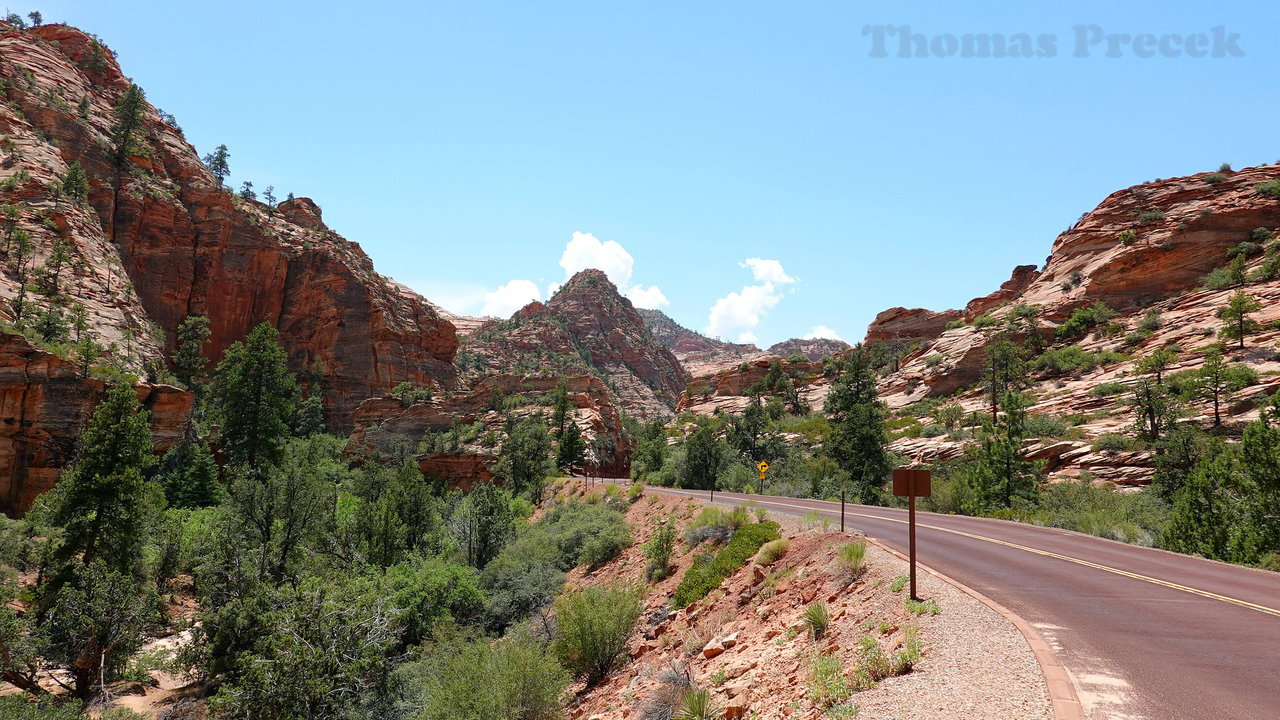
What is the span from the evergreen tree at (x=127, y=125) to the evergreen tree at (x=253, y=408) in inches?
1296

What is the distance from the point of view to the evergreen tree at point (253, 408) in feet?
138

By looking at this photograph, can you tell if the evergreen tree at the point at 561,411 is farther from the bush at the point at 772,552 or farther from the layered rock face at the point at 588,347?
the layered rock face at the point at 588,347

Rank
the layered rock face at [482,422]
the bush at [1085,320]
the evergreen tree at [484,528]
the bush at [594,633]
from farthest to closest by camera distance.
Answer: the bush at [1085,320], the layered rock face at [482,422], the evergreen tree at [484,528], the bush at [594,633]

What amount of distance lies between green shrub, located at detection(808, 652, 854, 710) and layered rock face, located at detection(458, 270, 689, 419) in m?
97.6

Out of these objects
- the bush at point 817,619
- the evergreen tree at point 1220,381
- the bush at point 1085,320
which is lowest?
the bush at point 817,619

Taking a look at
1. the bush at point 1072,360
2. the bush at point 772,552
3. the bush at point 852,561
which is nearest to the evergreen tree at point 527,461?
the bush at point 772,552

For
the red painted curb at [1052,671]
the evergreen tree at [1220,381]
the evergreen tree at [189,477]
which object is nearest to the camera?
the red painted curb at [1052,671]

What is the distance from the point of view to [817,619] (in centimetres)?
888

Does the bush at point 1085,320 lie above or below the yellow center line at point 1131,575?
above

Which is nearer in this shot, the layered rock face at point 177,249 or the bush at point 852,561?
the bush at point 852,561

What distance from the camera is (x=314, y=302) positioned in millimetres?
71125

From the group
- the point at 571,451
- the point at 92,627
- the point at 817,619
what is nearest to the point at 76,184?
the point at 571,451

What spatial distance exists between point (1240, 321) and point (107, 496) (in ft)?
204

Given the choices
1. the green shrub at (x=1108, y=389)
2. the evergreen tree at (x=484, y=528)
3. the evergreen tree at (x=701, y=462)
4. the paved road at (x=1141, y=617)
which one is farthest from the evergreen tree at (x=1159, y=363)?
the evergreen tree at (x=484, y=528)
